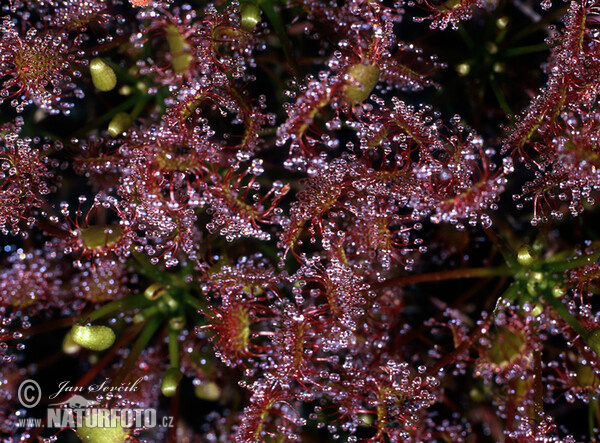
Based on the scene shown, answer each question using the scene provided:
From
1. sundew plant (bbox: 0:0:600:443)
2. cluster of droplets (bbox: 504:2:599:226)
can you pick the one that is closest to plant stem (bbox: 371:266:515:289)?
sundew plant (bbox: 0:0:600:443)

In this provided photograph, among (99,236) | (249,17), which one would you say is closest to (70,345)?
(99,236)

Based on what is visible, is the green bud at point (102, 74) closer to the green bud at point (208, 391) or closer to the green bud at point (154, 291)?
the green bud at point (154, 291)

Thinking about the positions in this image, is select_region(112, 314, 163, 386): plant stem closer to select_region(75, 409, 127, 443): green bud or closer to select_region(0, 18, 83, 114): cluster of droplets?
select_region(75, 409, 127, 443): green bud

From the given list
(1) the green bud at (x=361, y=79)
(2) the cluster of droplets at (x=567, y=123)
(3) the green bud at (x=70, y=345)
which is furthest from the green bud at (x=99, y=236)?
(2) the cluster of droplets at (x=567, y=123)

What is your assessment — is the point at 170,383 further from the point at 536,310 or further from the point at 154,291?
the point at 536,310

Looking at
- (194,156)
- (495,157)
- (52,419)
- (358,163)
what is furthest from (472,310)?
(52,419)

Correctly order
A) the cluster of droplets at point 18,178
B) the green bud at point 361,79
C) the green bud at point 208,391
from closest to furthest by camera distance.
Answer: the green bud at point 361,79 < the cluster of droplets at point 18,178 < the green bud at point 208,391

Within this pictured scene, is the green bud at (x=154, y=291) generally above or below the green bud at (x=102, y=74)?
below
